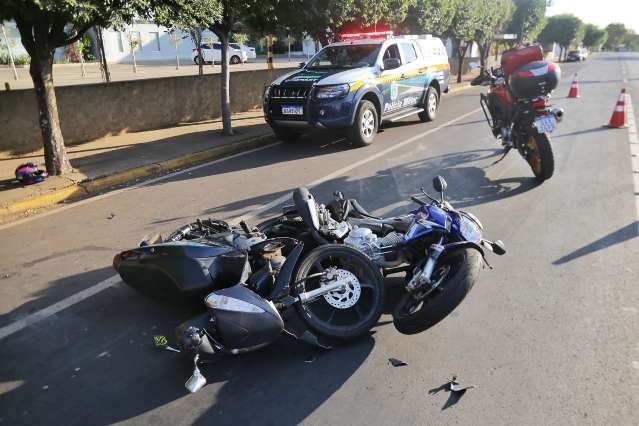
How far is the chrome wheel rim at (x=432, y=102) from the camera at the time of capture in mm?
12498

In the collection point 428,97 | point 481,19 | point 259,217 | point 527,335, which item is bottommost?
point 527,335

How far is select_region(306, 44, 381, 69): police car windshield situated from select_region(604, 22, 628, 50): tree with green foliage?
19569cm

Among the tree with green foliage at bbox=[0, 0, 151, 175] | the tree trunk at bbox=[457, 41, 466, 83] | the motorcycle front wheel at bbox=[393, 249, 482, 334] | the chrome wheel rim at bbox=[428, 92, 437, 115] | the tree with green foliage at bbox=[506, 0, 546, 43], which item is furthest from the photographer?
the tree with green foliage at bbox=[506, 0, 546, 43]

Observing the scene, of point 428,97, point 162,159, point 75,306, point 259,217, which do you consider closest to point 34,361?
point 75,306

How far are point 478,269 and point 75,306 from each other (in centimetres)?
314

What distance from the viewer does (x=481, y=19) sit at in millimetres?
25906

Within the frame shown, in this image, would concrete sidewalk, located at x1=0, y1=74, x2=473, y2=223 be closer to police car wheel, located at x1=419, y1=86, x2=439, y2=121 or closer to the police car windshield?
the police car windshield

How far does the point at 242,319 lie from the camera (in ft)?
9.73

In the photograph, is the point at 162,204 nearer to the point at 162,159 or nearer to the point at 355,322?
the point at 162,159

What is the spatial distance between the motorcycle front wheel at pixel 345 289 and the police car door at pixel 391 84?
23.6 ft

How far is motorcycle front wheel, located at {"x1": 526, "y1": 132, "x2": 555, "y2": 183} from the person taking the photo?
670 cm

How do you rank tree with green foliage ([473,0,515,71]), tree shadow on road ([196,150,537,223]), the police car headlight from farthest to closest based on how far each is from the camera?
tree with green foliage ([473,0,515,71]) → the police car headlight → tree shadow on road ([196,150,537,223])

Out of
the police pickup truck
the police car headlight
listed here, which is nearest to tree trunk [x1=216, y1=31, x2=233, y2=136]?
the police pickup truck

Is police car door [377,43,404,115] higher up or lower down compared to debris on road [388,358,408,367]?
higher up
